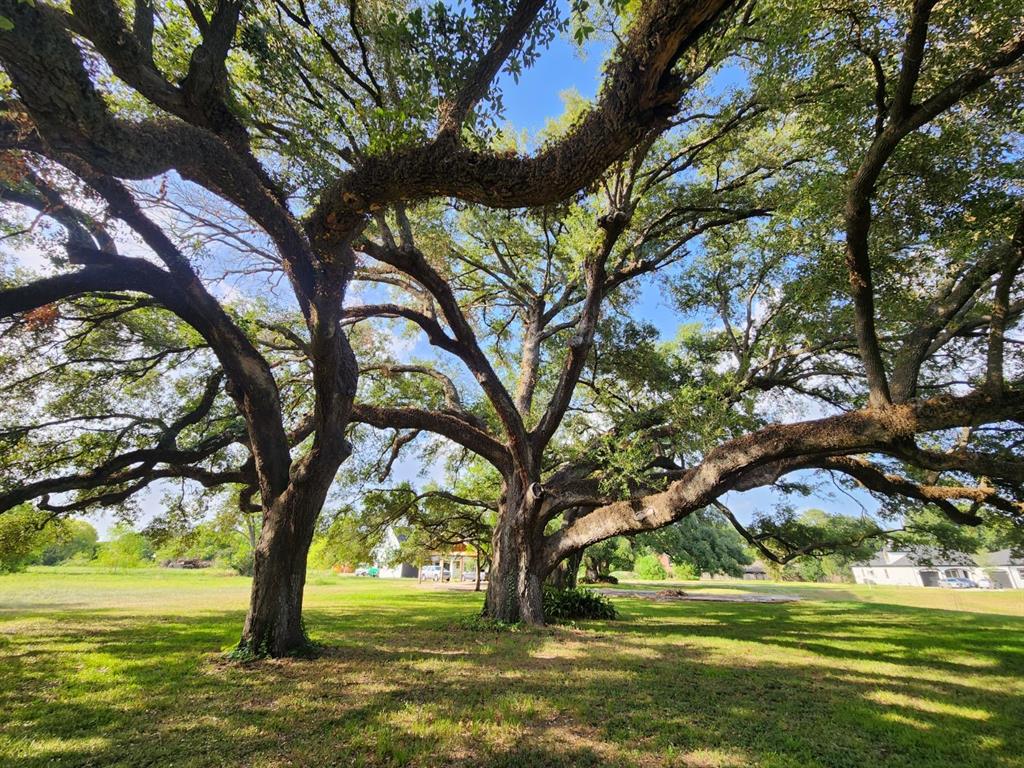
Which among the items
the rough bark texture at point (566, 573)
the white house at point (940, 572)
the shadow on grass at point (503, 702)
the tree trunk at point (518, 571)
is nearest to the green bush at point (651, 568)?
the white house at point (940, 572)

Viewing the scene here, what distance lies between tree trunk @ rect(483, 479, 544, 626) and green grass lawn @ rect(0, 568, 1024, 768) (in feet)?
4.05

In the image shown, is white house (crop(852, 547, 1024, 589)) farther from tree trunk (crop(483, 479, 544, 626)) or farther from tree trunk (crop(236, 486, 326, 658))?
tree trunk (crop(236, 486, 326, 658))

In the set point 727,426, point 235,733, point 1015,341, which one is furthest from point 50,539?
point 1015,341

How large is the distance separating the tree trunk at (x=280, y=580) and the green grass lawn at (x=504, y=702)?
1.34 feet

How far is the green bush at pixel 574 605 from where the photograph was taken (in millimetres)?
11766

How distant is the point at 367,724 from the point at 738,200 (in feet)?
33.1

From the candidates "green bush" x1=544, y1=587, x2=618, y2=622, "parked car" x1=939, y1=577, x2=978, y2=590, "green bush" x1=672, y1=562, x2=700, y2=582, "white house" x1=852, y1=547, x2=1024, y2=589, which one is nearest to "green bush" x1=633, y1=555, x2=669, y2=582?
"green bush" x1=672, y1=562, x2=700, y2=582

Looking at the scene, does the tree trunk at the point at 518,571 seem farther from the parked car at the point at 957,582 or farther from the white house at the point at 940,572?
the parked car at the point at 957,582

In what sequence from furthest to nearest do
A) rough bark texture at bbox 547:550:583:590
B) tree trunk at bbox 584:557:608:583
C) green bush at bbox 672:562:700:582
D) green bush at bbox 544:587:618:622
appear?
green bush at bbox 672:562:700:582 < tree trunk at bbox 584:557:608:583 < rough bark texture at bbox 547:550:583:590 < green bush at bbox 544:587:618:622

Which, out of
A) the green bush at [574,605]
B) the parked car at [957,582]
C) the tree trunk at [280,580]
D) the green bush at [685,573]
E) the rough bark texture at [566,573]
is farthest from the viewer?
the parked car at [957,582]

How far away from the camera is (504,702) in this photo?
446 centimetres

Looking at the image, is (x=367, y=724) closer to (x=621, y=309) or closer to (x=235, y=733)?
(x=235, y=733)

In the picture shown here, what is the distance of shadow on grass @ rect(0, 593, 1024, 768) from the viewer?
11.0ft

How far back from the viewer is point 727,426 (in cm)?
786
